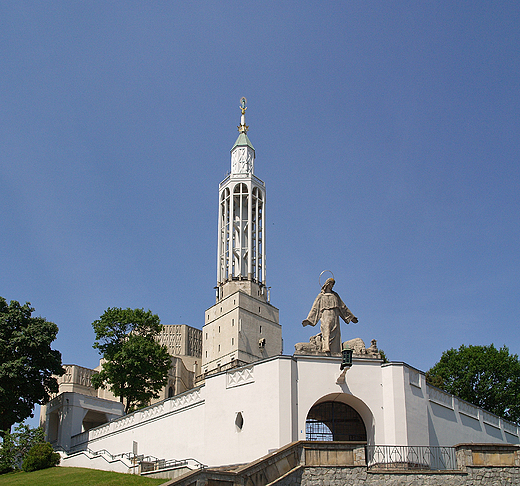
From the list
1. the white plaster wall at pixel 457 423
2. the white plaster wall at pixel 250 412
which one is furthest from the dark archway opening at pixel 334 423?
the white plaster wall at pixel 457 423

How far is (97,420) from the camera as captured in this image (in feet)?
156

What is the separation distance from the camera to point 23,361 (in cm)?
4059

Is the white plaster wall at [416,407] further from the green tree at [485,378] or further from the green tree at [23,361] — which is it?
the green tree at [23,361]

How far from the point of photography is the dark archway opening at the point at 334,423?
25.5 m

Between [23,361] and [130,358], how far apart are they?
7568mm

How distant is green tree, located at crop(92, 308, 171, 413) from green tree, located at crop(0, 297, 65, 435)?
12.9 feet

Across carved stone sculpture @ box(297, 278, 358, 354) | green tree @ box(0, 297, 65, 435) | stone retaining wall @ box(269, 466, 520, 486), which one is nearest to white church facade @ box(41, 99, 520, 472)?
carved stone sculpture @ box(297, 278, 358, 354)

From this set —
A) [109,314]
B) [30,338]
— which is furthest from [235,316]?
[30,338]

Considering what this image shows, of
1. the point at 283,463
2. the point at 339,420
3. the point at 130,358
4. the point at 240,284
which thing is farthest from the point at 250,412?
the point at 240,284

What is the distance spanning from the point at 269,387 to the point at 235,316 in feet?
118

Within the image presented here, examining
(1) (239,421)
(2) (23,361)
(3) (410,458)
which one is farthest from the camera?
(2) (23,361)

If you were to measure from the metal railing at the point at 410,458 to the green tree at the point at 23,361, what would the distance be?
26.6 meters

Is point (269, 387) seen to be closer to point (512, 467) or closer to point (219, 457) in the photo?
point (219, 457)

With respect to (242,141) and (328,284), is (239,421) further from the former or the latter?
(242,141)
